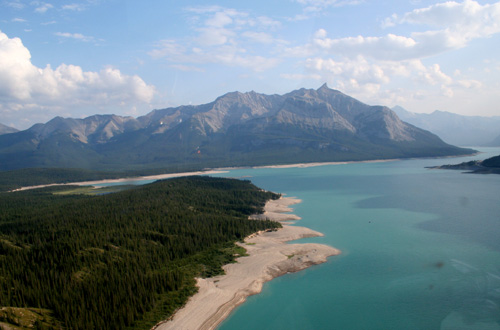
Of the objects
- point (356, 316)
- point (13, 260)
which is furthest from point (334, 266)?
point (13, 260)

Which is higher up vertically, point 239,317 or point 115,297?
point 115,297

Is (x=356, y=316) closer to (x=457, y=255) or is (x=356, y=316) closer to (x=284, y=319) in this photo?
(x=284, y=319)

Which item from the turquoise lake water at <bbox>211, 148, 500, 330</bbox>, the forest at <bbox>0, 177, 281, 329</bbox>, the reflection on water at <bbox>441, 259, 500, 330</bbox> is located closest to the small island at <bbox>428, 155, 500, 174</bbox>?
the turquoise lake water at <bbox>211, 148, 500, 330</bbox>

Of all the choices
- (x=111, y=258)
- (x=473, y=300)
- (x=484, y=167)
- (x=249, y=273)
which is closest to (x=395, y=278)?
(x=473, y=300)

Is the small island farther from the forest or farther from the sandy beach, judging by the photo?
the sandy beach

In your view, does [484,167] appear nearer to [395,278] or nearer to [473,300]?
[395,278]

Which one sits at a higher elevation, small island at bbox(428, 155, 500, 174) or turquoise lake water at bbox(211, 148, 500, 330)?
small island at bbox(428, 155, 500, 174)
